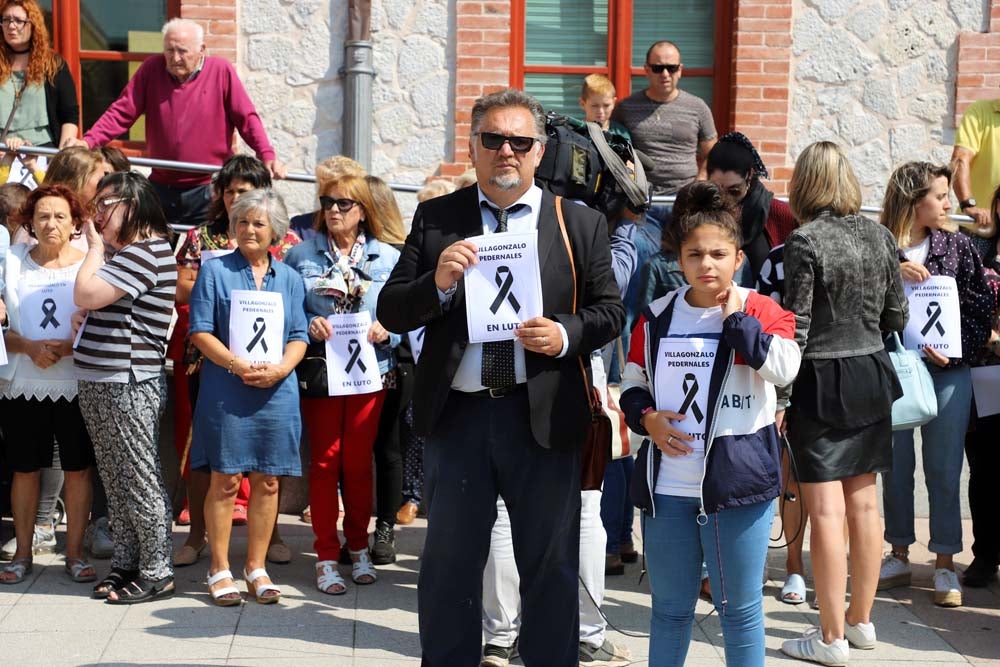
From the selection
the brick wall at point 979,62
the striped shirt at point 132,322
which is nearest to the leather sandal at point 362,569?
the striped shirt at point 132,322

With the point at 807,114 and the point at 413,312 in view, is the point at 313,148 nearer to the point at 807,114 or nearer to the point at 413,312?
the point at 807,114

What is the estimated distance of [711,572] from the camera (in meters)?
4.19

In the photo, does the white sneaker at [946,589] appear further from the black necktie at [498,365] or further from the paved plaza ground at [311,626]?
the black necktie at [498,365]

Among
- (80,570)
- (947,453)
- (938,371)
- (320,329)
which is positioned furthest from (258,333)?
(947,453)

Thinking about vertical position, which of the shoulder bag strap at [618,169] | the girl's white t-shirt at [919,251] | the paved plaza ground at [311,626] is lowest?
the paved plaza ground at [311,626]

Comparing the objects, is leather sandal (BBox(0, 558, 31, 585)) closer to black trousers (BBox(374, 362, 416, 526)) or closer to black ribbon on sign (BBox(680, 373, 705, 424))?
black trousers (BBox(374, 362, 416, 526))

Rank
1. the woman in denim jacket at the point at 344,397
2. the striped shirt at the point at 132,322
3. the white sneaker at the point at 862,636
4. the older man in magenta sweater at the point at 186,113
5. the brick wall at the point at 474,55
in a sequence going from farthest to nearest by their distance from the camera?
1. the brick wall at the point at 474,55
2. the older man in magenta sweater at the point at 186,113
3. the woman in denim jacket at the point at 344,397
4. the striped shirt at the point at 132,322
5. the white sneaker at the point at 862,636

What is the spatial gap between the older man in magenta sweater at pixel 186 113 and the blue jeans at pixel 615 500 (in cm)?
323

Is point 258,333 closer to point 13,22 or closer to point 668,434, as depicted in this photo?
point 668,434

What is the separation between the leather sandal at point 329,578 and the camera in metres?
5.88

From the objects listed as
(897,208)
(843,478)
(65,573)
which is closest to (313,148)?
(65,573)

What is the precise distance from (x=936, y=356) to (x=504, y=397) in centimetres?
271

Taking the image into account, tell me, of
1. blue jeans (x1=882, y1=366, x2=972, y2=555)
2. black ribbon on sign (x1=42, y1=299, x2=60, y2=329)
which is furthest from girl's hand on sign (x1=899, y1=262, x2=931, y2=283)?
black ribbon on sign (x1=42, y1=299, x2=60, y2=329)

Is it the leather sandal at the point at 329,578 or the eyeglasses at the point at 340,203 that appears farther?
the eyeglasses at the point at 340,203
